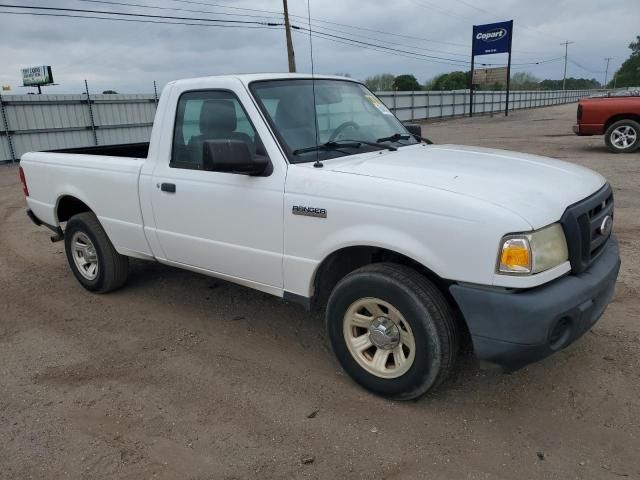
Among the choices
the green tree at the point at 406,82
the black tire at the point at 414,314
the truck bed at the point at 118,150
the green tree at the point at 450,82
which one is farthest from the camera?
the green tree at the point at 450,82

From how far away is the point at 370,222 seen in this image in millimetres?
2988

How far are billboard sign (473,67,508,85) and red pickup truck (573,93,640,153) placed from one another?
71.3 ft

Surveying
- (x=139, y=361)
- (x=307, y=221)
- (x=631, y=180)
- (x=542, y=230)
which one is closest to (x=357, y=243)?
(x=307, y=221)

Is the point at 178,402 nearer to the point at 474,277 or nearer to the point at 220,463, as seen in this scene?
the point at 220,463

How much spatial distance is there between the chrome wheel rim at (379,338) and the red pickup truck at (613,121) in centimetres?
1186

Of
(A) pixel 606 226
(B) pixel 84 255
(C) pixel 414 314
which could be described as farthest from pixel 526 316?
(B) pixel 84 255

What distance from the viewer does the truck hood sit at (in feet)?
8.96

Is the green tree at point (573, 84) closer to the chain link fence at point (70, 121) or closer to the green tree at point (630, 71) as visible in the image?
the green tree at point (630, 71)

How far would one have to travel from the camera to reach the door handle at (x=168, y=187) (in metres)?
4.01

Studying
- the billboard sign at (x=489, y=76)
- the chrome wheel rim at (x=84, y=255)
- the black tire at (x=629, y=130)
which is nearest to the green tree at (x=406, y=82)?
the billboard sign at (x=489, y=76)

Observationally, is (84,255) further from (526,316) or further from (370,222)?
(526,316)

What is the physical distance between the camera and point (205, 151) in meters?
3.20

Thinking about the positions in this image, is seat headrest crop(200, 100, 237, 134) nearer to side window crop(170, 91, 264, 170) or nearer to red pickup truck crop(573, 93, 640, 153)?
side window crop(170, 91, 264, 170)

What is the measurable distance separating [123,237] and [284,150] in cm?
202
